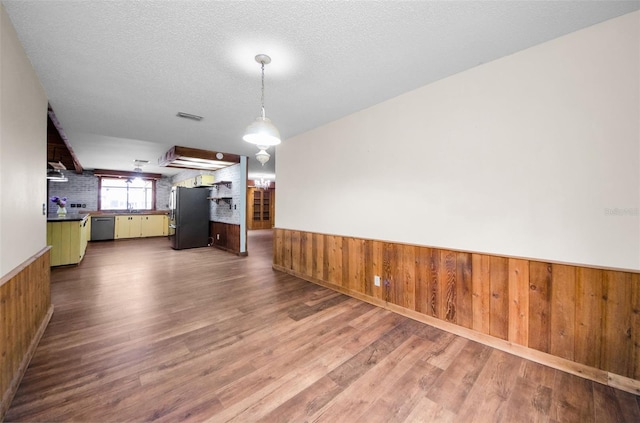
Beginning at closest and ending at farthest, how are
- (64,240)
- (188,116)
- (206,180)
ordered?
(188,116) → (64,240) → (206,180)

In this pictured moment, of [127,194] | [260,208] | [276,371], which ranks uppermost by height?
[127,194]

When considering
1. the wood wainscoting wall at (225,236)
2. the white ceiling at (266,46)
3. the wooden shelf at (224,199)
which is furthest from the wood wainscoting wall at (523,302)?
the wooden shelf at (224,199)

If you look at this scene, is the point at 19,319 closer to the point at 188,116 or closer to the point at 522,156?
the point at 188,116

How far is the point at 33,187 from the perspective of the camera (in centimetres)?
218

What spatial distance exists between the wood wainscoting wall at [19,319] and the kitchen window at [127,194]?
8.30m

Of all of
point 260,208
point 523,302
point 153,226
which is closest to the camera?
point 523,302

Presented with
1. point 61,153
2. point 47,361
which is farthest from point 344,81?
point 61,153

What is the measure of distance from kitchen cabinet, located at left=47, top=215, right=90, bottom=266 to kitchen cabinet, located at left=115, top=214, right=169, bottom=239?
4129 mm

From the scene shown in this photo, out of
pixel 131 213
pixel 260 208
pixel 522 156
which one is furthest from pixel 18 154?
pixel 260 208

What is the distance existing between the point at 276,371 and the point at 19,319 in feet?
6.22

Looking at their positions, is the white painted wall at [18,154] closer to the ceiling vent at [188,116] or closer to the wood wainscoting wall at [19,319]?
the wood wainscoting wall at [19,319]

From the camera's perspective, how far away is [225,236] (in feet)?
22.1

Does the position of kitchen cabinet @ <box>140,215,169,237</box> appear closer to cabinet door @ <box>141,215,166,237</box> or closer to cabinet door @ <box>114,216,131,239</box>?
cabinet door @ <box>141,215,166,237</box>

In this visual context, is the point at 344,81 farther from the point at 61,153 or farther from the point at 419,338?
the point at 61,153
